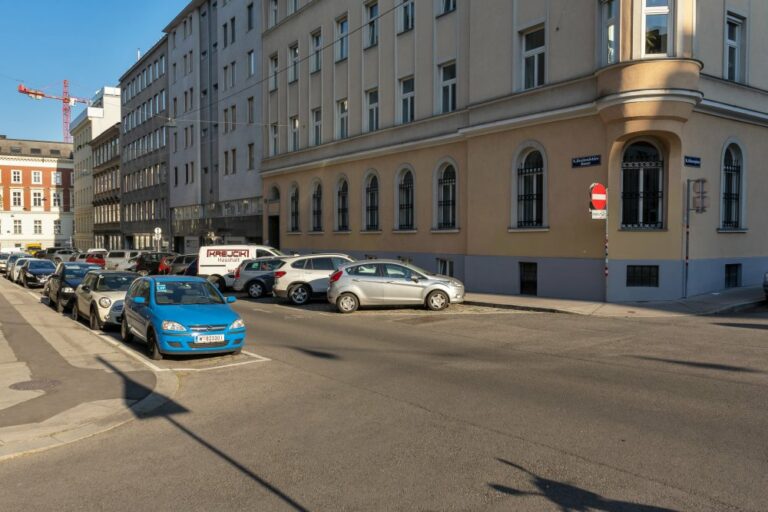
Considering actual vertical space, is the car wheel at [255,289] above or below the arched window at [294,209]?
below

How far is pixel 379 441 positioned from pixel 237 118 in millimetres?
40970

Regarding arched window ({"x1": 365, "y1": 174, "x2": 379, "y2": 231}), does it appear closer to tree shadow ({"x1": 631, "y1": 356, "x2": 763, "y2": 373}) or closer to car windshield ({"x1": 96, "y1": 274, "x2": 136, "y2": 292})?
car windshield ({"x1": 96, "y1": 274, "x2": 136, "y2": 292})

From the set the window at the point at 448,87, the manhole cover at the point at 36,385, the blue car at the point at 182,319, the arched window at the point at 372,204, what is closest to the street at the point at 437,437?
the blue car at the point at 182,319

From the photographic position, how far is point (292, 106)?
36.9 m

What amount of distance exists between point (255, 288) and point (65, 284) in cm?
689

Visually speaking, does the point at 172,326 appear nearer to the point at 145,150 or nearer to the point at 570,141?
the point at 570,141

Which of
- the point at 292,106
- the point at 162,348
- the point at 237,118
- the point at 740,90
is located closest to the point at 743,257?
the point at 740,90

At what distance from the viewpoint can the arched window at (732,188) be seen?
20.3 meters

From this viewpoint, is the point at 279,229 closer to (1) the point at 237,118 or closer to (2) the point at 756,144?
(1) the point at 237,118

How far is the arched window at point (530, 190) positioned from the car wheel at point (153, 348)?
13.7 metres

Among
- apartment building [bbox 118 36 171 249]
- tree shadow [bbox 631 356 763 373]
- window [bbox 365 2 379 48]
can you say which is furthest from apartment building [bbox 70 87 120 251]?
tree shadow [bbox 631 356 763 373]

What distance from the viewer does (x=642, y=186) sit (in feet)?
61.5

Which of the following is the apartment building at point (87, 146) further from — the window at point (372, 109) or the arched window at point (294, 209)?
the window at point (372, 109)

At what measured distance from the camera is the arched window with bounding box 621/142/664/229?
1861cm
